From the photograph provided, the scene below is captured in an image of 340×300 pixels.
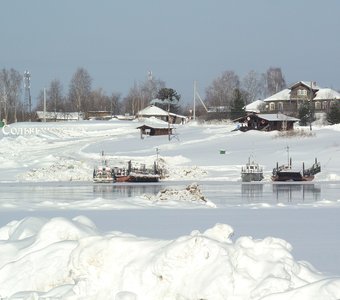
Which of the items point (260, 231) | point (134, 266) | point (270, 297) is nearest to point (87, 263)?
point (134, 266)

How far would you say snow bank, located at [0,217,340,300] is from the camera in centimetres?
706

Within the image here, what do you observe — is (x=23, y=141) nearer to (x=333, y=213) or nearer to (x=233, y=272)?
(x=333, y=213)

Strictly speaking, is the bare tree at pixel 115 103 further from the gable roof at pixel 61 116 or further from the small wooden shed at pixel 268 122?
the small wooden shed at pixel 268 122

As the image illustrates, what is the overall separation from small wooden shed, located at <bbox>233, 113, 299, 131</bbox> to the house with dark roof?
2478 centimetres

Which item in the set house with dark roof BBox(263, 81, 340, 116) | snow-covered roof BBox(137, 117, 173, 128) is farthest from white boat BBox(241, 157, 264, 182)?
house with dark roof BBox(263, 81, 340, 116)

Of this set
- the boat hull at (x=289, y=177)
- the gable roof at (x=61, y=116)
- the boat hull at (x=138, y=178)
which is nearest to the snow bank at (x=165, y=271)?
the boat hull at (x=289, y=177)

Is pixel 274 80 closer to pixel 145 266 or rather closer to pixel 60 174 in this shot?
pixel 60 174

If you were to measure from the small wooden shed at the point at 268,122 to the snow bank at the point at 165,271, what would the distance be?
63113mm

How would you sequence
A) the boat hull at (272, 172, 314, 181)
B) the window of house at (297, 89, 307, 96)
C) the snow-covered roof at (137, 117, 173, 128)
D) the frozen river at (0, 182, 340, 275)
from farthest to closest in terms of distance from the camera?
the window of house at (297, 89, 307, 96) < the snow-covered roof at (137, 117, 173, 128) < the boat hull at (272, 172, 314, 181) < the frozen river at (0, 182, 340, 275)

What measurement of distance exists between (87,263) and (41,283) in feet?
2.33

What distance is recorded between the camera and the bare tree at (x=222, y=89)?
422 feet

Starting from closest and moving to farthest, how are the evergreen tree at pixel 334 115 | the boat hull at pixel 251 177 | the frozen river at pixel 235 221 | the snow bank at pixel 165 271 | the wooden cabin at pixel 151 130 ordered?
the snow bank at pixel 165 271
the frozen river at pixel 235 221
the boat hull at pixel 251 177
the wooden cabin at pixel 151 130
the evergreen tree at pixel 334 115

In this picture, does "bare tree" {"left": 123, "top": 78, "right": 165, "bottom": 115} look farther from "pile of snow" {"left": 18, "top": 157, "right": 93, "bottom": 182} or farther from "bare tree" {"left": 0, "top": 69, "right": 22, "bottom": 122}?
"pile of snow" {"left": 18, "top": 157, "right": 93, "bottom": 182}

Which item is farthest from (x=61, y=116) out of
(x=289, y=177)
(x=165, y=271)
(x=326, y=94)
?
(x=165, y=271)
